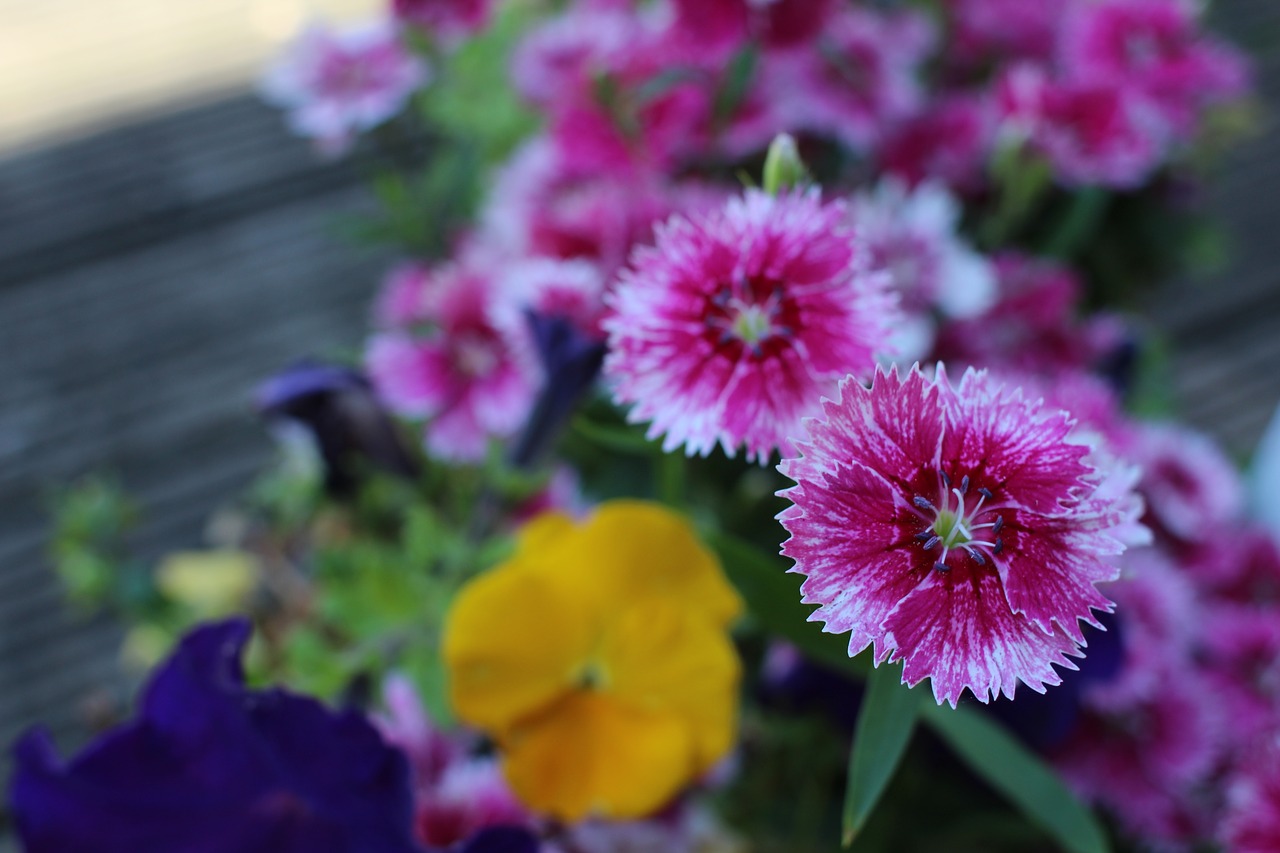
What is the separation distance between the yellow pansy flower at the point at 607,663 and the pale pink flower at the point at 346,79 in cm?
26

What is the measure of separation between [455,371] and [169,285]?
1.43ft

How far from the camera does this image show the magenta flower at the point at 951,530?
0.15m

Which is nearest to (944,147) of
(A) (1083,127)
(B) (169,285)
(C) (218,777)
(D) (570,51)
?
(A) (1083,127)

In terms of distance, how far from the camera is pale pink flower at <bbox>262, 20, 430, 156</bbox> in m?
0.48

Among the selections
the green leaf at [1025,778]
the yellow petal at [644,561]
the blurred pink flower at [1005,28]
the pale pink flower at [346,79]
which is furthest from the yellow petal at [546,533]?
the blurred pink flower at [1005,28]

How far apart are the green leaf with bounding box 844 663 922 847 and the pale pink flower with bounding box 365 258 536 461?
22 cm

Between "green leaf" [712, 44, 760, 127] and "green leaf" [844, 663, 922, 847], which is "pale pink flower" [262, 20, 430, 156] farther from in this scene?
"green leaf" [844, 663, 922, 847]

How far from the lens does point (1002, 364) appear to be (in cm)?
41

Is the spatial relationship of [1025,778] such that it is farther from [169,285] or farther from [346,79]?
[169,285]

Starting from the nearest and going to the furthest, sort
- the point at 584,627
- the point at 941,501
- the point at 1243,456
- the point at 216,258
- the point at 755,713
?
the point at 941,501, the point at 584,627, the point at 755,713, the point at 1243,456, the point at 216,258

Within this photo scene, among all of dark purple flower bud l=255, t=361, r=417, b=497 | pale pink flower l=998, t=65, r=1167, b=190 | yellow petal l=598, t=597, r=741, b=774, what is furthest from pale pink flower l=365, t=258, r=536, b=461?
pale pink flower l=998, t=65, r=1167, b=190

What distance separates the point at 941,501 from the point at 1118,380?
1.08 feet

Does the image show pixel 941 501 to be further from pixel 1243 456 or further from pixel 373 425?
pixel 1243 456

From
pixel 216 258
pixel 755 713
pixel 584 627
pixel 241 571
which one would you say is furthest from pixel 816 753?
pixel 216 258
